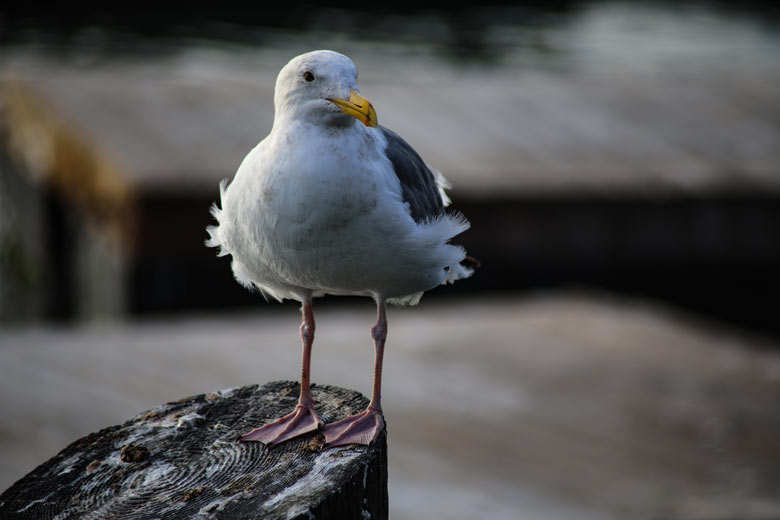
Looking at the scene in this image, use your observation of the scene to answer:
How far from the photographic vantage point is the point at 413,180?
2.71m

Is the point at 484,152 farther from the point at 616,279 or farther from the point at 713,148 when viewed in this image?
the point at 713,148

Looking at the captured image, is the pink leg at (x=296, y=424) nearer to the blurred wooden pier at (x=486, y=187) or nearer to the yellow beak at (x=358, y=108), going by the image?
the yellow beak at (x=358, y=108)

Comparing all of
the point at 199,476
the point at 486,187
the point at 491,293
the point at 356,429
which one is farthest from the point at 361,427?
the point at 491,293

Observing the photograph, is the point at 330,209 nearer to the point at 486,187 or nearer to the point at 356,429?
the point at 356,429

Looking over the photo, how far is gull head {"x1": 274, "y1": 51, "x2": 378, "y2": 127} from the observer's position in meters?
2.40

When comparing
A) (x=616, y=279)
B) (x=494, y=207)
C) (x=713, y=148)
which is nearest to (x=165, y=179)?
(x=494, y=207)

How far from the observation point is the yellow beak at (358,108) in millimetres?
2346

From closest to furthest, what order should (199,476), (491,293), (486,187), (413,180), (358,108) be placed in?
1. (358,108)
2. (199,476)
3. (413,180)
4. (486,187)
5. (491,293)

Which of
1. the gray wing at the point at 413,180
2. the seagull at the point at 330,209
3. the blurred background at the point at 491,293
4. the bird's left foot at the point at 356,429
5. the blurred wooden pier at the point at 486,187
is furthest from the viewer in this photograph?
the blurred wooden pier at the point at 486,187

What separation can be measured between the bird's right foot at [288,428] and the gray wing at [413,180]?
0.62 metres

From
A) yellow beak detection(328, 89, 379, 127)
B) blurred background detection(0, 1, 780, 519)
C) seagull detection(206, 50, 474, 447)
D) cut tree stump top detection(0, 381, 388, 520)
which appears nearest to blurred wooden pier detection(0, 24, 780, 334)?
blurred background detection(0, 1, 780, 519)

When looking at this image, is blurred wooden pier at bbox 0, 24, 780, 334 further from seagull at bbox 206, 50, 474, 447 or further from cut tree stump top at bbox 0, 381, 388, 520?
seagull at bbox 206, 50, 474, 447

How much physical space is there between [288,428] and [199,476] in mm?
277

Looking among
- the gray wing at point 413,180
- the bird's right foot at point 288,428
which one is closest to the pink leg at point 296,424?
the bird's right foot at point 288,428
